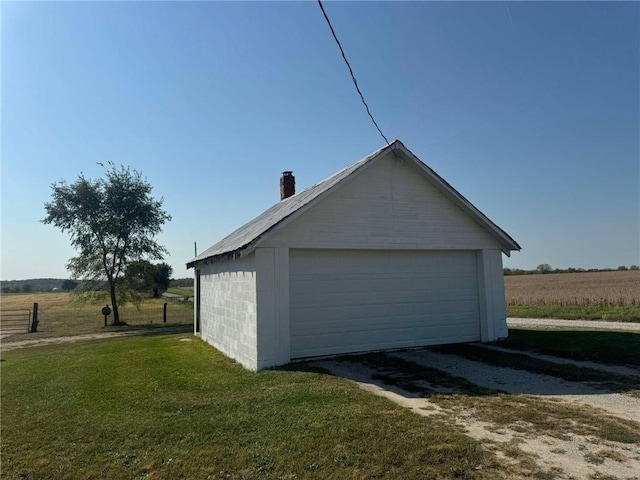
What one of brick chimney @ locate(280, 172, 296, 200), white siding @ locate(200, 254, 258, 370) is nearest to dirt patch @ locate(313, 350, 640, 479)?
white siding @ locate(200, 254, 258, 370)

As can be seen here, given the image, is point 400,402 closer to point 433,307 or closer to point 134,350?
point 433,307

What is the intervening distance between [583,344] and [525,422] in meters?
6.21

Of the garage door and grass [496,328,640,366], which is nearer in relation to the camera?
grass [496,328,640,366]

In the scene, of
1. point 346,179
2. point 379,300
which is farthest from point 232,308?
point 346,179

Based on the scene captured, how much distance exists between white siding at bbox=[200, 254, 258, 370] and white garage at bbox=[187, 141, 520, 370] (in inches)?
1.8

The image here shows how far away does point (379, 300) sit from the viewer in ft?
34.1

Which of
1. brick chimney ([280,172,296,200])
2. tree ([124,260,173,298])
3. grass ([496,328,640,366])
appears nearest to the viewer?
grass ([496,328,640,366])

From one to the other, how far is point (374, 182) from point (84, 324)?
24104 mm

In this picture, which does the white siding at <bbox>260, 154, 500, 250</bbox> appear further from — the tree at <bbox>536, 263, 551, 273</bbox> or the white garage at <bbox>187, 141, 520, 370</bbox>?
the tree at <bbox>536, 263, 551, 273</bbox>

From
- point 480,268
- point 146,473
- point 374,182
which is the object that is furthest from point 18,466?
point 480,268

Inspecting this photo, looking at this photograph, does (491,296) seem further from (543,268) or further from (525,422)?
(543,268)

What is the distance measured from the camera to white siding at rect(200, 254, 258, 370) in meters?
9.20

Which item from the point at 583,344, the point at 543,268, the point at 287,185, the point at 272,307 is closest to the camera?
the point at 272,307

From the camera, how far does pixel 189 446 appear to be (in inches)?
189
